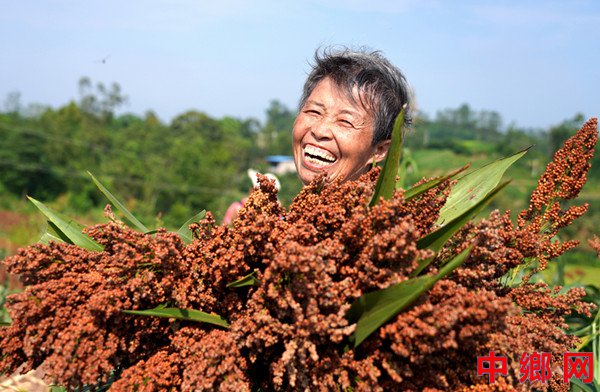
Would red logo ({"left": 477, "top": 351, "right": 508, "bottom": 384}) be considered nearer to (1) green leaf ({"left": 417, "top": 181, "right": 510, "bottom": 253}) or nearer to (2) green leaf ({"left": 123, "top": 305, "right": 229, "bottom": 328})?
(1) green leaf ({"left": 417, "top": 181, "right": 510, "bottom": 253})

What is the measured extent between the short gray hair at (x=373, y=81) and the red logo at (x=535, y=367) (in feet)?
3.26

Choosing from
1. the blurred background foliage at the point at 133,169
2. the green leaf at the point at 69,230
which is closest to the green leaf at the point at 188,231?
the green leaf at the point at 69,230

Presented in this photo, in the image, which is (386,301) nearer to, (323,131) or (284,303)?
→ (284,303)

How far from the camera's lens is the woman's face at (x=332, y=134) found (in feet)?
6.00

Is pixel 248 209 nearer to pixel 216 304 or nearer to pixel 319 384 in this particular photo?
pixel 216 304

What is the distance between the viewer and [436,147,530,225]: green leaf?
135cm

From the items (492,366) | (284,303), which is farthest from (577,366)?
(284,303)

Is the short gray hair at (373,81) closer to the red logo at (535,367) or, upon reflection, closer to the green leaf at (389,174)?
the green leaf at (389,174)

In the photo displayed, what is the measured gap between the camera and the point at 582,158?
4.51 ft

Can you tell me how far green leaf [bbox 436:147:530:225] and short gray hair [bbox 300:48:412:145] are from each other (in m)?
0.52

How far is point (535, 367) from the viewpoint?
1102 millimetres

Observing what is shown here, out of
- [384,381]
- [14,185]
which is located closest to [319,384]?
[384,381]

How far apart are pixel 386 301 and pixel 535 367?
0.40 metres

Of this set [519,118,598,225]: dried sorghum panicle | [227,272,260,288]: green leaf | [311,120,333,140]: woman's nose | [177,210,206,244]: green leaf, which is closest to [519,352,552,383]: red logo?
[519,118,598,225]: dried sorghum panicle
